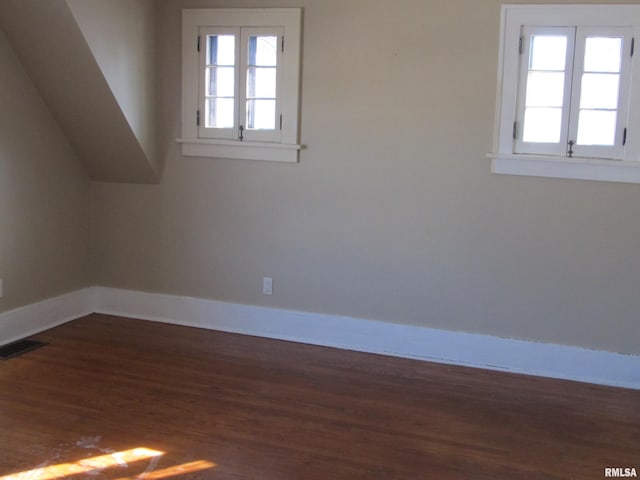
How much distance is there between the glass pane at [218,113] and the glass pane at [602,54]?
2.19m

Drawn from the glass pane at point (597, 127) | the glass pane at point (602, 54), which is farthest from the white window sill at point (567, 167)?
the glass pane at point (602, 54)

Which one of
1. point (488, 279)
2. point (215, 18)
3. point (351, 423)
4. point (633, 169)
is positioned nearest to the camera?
point (351, 423)

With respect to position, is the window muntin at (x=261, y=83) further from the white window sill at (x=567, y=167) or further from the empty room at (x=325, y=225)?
the white window sill at (x=567, y=167)

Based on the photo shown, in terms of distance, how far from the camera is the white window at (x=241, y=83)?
4121 millimetres

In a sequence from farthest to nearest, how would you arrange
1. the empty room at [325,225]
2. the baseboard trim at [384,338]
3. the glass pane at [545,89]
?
the baseboard trim at [384,338]
the glass pane at [545,89]
the empty room at [325,225]

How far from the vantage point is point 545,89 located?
3.69 metres

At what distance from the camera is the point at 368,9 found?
3941mm

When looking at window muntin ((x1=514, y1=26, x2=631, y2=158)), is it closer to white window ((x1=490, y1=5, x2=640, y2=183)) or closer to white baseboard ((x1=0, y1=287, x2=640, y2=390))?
white window ((x1=490, y1=5, x2=640, y2=183))

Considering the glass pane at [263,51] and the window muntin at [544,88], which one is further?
the glass pane at [263,51]

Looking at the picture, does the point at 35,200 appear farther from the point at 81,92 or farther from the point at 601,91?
the point at 601,91

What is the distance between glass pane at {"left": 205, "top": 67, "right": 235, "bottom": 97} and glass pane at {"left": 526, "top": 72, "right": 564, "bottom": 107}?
186 centimetres

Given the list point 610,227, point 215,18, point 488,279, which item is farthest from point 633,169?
point 215,18

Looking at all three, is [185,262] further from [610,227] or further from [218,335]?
[610,227]

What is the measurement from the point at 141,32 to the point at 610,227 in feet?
10.3
